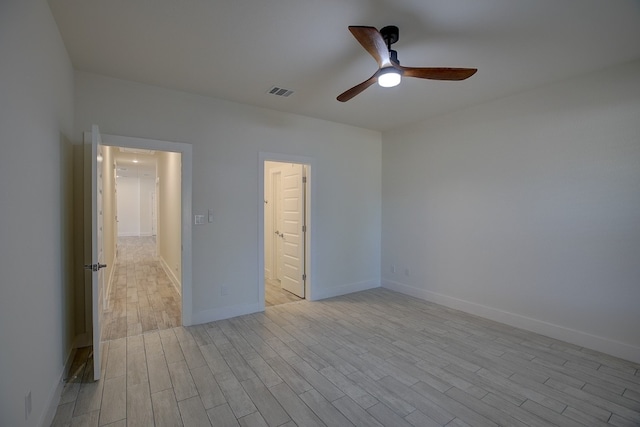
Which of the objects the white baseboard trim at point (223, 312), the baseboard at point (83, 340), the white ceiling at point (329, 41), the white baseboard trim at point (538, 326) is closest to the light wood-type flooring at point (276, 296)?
the white baseboard trim at point (223, 312)

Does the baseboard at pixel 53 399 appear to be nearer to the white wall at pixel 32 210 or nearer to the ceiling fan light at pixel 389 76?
the white wall at pixel 32 210

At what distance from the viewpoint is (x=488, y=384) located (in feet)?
7.96

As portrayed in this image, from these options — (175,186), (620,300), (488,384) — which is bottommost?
(488,384)

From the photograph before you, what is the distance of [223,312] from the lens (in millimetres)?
3793

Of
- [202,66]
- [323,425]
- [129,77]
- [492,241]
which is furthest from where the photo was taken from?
[492,241]

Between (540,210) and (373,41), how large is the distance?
2835mm

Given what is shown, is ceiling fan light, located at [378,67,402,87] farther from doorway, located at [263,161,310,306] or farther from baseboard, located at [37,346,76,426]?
baseboard, located at [37,346,76,426]

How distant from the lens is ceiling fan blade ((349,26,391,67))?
1.83m

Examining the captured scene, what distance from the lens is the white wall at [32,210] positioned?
140 centimetres

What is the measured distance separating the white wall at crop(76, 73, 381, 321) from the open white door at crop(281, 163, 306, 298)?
0.91 feet

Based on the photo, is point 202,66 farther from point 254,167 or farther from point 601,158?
point 601,158

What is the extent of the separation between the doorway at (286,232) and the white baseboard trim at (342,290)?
0.19m

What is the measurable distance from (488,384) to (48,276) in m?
3.43

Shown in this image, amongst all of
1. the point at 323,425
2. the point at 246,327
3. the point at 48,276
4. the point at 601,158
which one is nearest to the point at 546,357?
the point at 601,158
